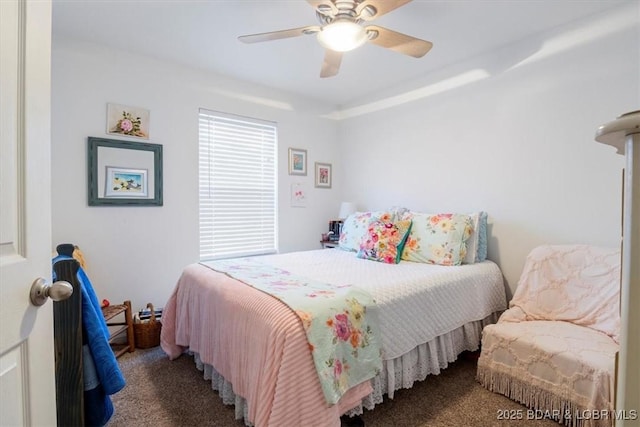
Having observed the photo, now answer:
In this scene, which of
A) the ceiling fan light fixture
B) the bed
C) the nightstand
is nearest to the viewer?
the bed

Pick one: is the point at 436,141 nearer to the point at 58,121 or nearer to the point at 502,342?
the point at 502,342

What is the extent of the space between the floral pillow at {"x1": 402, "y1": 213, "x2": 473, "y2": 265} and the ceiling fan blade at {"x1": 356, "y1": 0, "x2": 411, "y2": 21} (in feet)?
5.44

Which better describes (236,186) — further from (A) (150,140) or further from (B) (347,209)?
(B) (347,209)

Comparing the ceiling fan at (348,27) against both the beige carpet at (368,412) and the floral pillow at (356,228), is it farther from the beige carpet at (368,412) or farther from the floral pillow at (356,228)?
the beige carpet at (368,412)

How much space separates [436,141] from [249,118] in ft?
6.44

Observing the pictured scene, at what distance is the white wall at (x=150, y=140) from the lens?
2406mm

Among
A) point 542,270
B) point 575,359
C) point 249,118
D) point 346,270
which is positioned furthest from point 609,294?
point 249,118

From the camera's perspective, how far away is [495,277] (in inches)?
97.7

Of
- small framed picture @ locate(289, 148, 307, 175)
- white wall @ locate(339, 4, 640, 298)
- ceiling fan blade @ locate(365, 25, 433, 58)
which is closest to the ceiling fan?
ceiling fan blade @ locate(365, 25, 433, 58)

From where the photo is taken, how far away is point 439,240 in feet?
8.34

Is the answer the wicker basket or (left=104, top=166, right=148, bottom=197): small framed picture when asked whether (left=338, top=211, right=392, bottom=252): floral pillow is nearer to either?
the wicker basket

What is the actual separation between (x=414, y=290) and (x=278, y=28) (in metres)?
2.08

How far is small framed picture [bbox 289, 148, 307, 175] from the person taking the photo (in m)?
3.67

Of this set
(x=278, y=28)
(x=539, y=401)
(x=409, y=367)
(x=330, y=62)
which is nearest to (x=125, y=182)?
(x=278, y=28)
